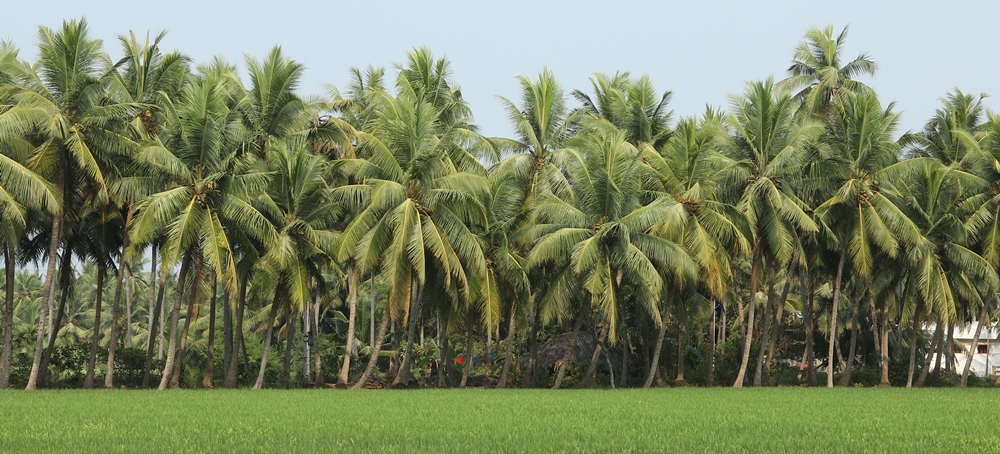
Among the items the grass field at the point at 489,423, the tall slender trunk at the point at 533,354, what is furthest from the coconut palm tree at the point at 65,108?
the tall slender trunk at the point at 533,354

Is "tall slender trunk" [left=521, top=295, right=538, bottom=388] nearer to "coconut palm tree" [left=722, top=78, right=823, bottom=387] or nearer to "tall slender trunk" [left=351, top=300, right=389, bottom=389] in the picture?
"tall slender trunk" [left=351, top=300, right=389, bottom=389]

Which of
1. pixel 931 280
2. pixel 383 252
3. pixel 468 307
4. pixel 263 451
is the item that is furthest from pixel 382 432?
pixel 931 280

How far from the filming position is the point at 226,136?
2747 centimetres

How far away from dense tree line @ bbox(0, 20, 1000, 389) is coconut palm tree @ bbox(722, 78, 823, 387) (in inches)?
3.5

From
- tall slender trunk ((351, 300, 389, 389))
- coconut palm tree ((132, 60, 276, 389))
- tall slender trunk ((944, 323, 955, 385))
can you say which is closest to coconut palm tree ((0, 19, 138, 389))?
coconut palm tree ((132, 60, 276, 389))

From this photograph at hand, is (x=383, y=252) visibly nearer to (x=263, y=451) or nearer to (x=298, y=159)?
(x=298, y=159)

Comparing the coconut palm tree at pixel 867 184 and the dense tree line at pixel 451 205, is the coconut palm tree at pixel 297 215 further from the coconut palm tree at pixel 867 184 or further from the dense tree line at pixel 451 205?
the coconut palm tree at pixel 867 184

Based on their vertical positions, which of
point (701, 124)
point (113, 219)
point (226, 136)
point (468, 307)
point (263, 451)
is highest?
point (701, 124)

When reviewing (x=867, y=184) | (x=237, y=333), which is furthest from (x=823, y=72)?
(x=237, y=333)

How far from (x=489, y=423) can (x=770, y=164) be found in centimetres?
1646

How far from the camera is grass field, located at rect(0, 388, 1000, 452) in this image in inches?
508

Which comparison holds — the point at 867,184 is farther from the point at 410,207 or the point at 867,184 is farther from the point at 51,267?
the point at 51,267

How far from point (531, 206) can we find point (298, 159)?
293 inches

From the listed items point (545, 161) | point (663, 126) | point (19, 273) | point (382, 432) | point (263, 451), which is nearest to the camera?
point (263, 451)
